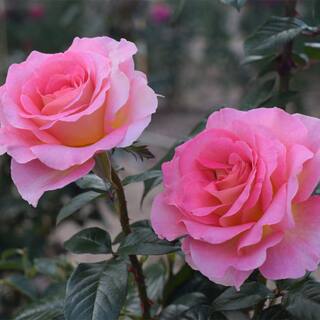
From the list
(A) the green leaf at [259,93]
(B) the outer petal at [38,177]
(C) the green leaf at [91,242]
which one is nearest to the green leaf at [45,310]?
(C) the green leaf at [91,242]

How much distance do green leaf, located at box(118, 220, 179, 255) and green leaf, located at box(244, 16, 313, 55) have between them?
213mm

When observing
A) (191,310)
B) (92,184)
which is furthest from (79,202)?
(191,310)

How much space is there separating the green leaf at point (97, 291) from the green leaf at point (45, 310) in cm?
7

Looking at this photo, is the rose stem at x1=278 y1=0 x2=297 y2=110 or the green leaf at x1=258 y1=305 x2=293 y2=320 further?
the rose stem at x1=278 y1=0 x2=297 y2=110

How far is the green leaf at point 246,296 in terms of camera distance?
48 centimetres

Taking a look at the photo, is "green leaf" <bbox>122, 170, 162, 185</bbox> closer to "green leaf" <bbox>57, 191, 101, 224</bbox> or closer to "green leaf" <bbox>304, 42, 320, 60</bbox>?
"green leaf" <bbox>57, 191, 101, 224</bbox>

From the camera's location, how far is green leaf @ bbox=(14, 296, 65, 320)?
0.55 m

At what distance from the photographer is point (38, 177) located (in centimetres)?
41

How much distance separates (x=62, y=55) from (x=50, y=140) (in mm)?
81

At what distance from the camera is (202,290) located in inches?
23.1

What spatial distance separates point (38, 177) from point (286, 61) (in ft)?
1.07

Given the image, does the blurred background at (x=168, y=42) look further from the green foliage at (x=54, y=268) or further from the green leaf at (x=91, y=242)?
the green leaf at (x=91, y=242)

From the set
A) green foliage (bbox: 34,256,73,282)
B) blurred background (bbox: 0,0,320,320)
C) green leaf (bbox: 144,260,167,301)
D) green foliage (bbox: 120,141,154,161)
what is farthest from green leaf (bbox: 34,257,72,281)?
blurred background (bbox: 0,0,320,320)

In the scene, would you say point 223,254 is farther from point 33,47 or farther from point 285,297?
→ point 33,47
